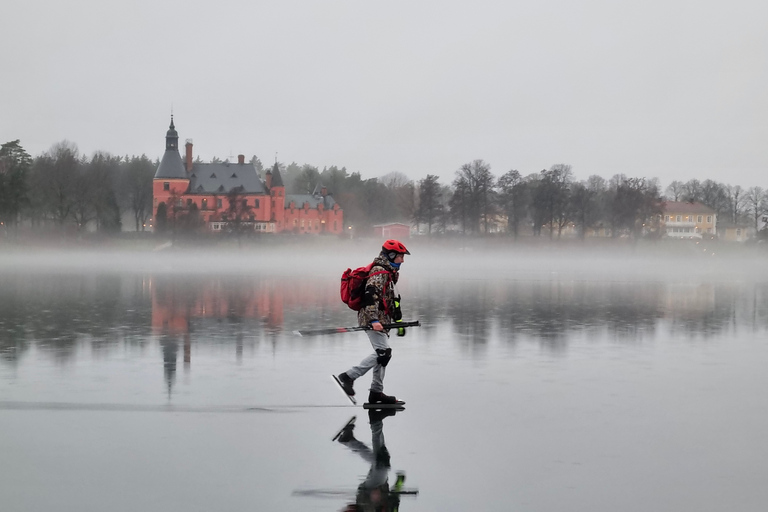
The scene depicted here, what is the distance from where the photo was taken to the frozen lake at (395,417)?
21.5ft

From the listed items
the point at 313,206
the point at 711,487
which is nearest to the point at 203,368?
the point at 711,487

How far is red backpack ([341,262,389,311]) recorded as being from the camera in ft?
32.1

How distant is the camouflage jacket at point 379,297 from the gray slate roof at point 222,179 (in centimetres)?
12120

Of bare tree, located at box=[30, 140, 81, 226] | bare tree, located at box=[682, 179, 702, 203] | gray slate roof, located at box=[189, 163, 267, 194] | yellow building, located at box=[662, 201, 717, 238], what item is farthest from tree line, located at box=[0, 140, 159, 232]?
bare tree, located at box=[682, 179, 702, 203]

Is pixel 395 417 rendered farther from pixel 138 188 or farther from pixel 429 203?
pixel 138 188

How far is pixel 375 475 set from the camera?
707cm

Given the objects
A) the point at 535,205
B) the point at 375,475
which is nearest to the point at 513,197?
the point at 535,205

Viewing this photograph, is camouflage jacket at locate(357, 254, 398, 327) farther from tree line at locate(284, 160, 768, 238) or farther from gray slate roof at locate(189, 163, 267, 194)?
gray slate roof at locate(189, 163, 267, 194)

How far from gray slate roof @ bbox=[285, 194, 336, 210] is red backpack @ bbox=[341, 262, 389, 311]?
128 m

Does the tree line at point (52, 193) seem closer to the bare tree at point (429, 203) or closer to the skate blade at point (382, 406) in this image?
the bare tree at point (429, 203)

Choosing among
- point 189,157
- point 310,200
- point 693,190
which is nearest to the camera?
point 189,157

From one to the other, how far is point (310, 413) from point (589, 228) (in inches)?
4433

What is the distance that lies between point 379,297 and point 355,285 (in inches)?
12.0

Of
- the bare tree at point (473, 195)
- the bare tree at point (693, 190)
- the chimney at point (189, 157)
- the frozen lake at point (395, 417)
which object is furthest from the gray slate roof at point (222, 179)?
the frozen lake at point (395, 417)
